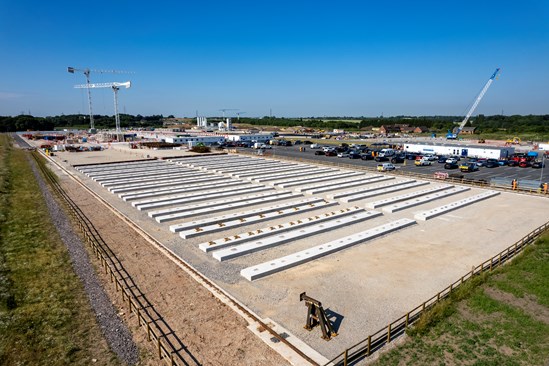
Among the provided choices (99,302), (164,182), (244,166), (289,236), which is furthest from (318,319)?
(244,166)

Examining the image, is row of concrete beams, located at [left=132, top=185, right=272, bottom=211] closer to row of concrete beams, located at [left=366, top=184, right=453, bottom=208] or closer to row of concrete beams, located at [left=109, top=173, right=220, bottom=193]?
row of concrete beams, located at [left=109, top=173, right=220, bottom=193]

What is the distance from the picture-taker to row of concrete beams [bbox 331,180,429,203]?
1208 inches

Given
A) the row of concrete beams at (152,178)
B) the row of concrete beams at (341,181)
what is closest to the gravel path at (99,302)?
the row of concrete beams at (152,178)

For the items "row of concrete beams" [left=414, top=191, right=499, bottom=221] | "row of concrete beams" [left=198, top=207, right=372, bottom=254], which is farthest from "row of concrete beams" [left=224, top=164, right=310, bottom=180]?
"row of concrete beams" [left=414, top=191, right=499, bottom=221]

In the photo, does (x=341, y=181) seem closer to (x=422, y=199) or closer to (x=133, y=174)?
(x=422, y=199)

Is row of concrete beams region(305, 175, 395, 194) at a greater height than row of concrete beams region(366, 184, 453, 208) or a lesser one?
greater

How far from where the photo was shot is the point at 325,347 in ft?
35.6

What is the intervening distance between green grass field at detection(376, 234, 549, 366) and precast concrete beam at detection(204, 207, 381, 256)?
936 cm

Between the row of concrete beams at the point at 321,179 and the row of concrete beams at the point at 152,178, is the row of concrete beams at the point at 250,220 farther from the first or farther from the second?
the row of concrete beams at the point at 152,178

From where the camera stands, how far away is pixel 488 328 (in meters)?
12.0

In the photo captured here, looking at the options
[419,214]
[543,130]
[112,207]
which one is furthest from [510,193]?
[543,130]

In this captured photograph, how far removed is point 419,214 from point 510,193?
605 inches

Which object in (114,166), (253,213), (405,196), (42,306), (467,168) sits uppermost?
(467,168)

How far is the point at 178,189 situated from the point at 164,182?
4.96 metres
